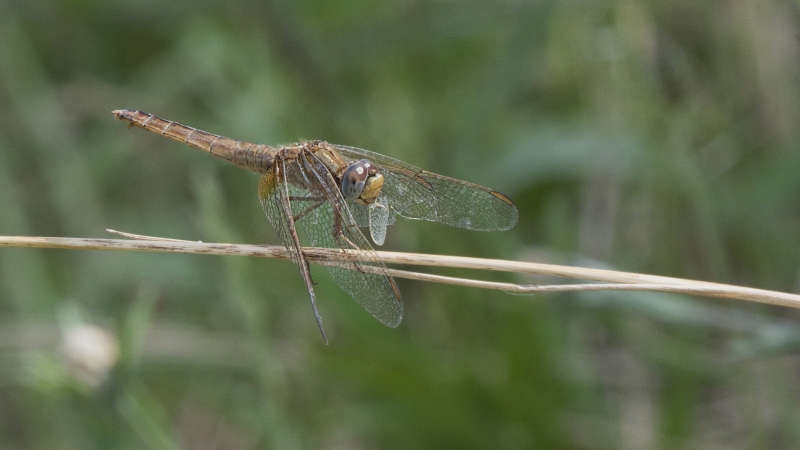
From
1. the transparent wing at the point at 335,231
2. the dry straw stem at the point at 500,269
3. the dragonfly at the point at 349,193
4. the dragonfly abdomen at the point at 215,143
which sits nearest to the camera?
the dry straw stem at the point at 500,269

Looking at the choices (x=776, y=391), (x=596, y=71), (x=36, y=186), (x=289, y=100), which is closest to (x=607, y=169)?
(x=596, y=71)

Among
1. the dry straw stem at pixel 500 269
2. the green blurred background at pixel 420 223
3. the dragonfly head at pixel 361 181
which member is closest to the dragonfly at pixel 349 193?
the dragonfly head at pixel 361 181

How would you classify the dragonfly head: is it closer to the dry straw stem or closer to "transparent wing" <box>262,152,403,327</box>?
"transparent wing" <box>262,152,403,327</box>

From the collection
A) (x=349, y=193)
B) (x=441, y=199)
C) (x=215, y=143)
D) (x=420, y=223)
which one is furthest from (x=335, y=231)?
(x=420, y=223)

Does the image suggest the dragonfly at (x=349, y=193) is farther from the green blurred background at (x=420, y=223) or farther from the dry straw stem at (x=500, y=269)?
the dry straw stem at (x=500, y=269)

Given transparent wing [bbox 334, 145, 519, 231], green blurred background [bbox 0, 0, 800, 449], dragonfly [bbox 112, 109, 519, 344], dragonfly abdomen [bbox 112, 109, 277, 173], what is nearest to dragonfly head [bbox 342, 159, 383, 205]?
dragonfly [bbox 112, 109, 519, 344]

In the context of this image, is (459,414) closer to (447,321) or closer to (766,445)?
(447,321)
